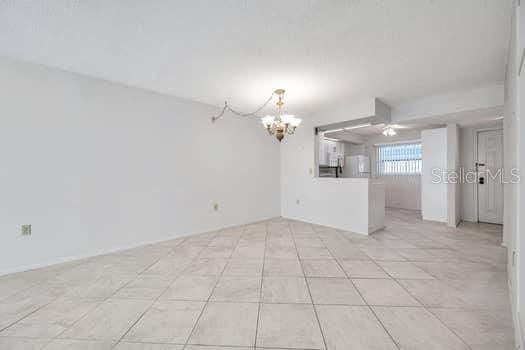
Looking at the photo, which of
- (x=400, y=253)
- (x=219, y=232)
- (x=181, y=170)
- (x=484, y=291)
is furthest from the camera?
(x=219, y=232)

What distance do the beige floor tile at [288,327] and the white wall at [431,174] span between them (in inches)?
182

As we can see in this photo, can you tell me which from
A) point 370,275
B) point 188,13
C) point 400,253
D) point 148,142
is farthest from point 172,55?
point 400,253

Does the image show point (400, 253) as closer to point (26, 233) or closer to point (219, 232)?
point (219, 232)

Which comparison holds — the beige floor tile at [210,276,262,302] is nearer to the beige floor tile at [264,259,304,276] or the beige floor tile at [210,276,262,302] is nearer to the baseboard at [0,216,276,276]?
the beige floor tile at [264,259,304,276]

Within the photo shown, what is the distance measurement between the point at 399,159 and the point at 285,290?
20.0 feet

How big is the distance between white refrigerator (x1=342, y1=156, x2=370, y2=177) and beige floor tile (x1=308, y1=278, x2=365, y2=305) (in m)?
4.26

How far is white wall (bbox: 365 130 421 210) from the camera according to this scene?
19.9 feet

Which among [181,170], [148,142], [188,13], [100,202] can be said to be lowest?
[100,202]

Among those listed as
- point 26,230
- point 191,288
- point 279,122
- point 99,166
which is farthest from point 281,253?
point 26,230

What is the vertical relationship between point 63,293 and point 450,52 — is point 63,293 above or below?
below

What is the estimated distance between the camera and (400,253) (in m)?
2.91

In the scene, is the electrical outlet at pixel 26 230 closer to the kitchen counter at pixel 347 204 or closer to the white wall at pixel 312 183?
the white wall at pixel 312 183

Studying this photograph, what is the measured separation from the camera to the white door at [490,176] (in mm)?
4445

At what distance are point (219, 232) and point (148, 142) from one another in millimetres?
2008
